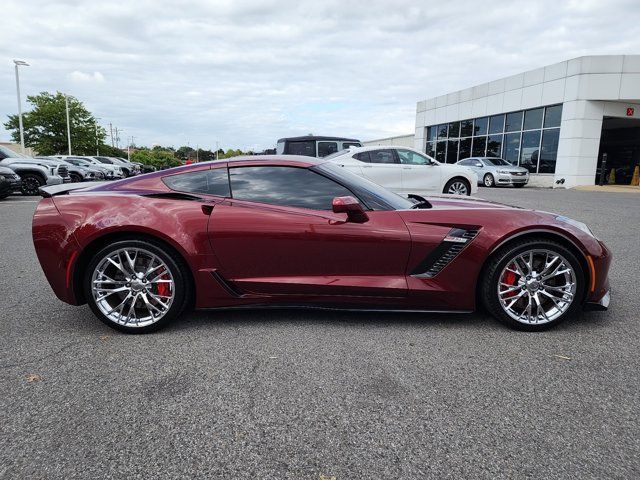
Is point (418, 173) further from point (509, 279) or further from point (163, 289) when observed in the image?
point (163, 289)

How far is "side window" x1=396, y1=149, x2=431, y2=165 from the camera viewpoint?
11609mm

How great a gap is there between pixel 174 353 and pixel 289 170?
5.17ft

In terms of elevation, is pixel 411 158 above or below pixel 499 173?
above

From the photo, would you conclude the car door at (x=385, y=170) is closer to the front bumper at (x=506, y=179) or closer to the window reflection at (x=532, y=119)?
the front bumper at (x=506, y=179)

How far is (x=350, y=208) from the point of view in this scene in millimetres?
3207

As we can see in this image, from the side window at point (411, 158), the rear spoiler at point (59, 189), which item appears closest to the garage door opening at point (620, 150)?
the side window at point (411, 158)

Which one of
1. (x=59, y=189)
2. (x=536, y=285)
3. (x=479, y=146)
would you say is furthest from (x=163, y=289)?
(x=479, y=146)

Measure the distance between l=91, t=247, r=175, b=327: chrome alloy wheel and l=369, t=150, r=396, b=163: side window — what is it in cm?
882

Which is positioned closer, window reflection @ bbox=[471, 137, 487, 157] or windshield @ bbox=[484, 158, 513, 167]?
windshield @ bbox=[484, 158, 513, 167]

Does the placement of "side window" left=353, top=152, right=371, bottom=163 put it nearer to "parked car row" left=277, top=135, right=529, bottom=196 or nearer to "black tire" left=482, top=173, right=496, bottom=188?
"parked car row" left=277, top=135, right=529, bottom=196

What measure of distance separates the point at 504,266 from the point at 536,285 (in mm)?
283

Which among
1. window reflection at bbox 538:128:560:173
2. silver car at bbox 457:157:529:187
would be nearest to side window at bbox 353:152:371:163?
silver car at bbox 457:157:529:187

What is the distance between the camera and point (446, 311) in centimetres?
343

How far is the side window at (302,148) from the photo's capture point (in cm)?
1432
